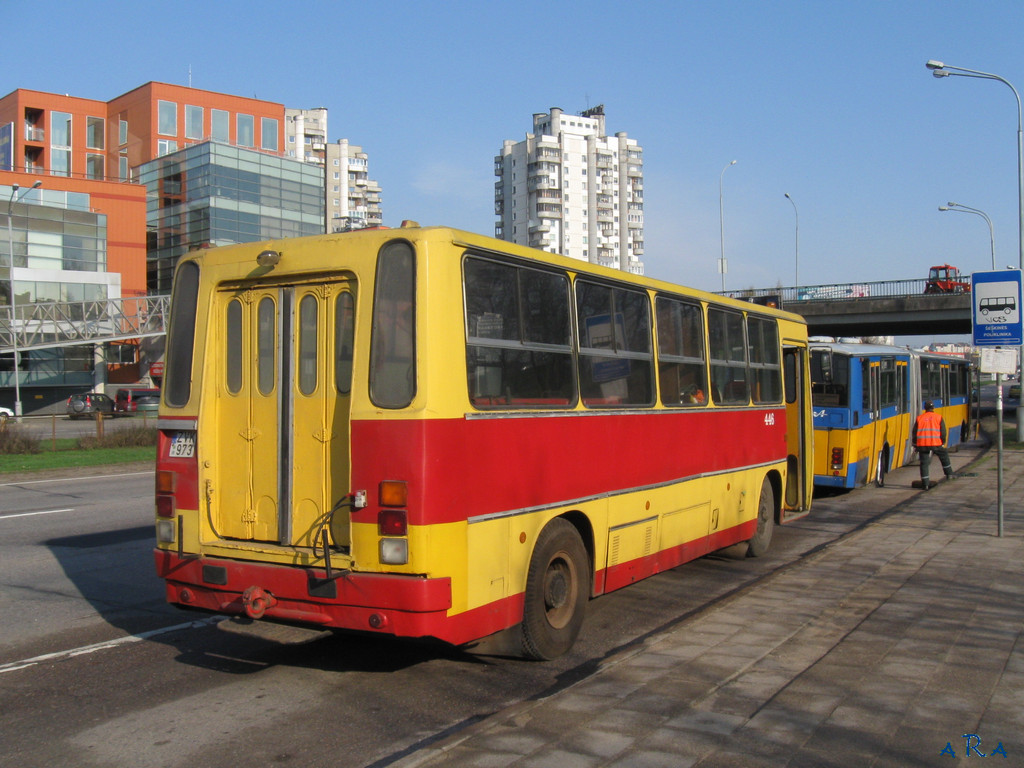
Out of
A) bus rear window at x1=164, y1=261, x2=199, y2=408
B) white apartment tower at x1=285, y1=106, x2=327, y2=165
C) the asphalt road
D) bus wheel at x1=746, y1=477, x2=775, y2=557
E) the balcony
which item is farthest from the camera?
white apartment tower at x1=285, y1=106, x2=327, y2=165

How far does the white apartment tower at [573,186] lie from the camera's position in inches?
5256

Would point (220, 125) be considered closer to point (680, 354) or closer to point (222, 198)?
point (222, 198)

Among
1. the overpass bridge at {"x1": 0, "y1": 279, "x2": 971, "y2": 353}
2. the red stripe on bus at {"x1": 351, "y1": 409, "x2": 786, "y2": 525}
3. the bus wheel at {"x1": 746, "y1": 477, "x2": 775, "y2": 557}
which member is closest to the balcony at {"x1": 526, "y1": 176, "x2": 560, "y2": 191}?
the overpass bridge at {"x1": 0, "y1": 279, "x2": 971, "y2": 353}

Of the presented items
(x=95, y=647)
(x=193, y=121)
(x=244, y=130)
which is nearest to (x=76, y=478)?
(x=95, y=647)

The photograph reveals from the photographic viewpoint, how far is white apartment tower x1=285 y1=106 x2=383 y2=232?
14050 cm

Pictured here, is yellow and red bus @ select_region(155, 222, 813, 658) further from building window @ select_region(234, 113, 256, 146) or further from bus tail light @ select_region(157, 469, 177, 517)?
building window @ select_region(234, 113, 256, 146)

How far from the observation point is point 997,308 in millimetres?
11891

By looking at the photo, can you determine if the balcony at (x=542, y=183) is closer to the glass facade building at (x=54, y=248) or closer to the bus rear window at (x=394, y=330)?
the glass facade building at (x=54, y=248)

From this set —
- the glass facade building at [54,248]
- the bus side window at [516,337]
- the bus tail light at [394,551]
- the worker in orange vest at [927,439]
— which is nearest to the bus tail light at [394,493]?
the bus tail light at [394,551]

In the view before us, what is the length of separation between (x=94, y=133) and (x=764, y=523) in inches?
2982

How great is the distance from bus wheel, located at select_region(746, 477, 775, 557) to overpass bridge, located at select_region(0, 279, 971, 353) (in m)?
37.9

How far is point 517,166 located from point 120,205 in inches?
3218

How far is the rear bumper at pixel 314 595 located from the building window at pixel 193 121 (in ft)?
238

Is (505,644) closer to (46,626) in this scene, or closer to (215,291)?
(215,291)
